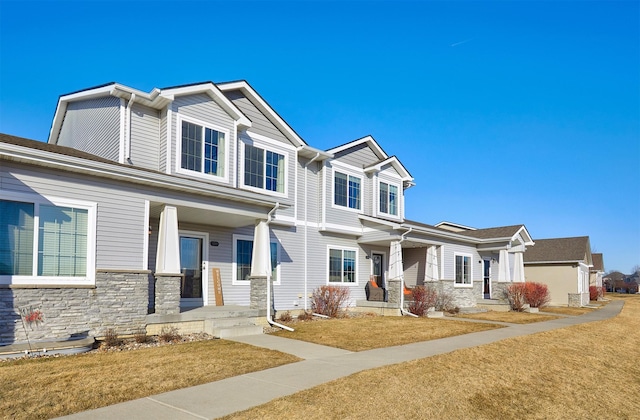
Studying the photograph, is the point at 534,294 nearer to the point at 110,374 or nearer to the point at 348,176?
the point at 348,176

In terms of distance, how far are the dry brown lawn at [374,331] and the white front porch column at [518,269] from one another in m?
12.4

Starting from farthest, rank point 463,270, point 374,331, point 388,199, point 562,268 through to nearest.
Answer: point 562,268
point 463,270
point 388,199
point 374,331

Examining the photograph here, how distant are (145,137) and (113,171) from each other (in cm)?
333

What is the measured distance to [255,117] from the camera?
1686 cm

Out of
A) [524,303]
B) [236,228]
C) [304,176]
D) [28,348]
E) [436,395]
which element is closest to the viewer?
[436,395]

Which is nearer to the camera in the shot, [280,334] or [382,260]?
[280,334]

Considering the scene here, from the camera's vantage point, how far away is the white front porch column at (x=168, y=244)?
11.8 metres

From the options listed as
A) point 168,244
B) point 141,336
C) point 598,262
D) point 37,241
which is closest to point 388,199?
point 168,244

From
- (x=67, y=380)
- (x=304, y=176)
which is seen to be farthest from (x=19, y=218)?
(x=304, y=176)

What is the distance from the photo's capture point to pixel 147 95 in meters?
13.5

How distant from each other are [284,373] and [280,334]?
15.3ft

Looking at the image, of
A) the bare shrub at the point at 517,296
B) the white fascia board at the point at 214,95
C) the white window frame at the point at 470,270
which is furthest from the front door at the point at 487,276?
the white fascia board at the point at 214,95

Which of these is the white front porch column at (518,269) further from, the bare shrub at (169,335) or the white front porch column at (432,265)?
the bare shrub at (169,335)

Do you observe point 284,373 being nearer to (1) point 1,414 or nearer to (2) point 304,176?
(1) point 1,414
